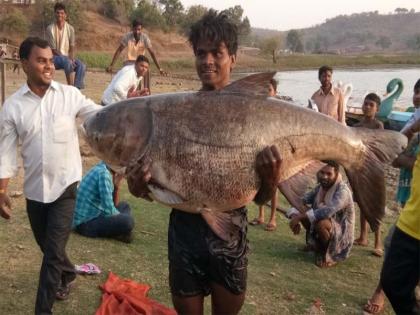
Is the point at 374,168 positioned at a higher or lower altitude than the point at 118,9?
lower

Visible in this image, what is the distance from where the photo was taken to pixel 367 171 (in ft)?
7.95

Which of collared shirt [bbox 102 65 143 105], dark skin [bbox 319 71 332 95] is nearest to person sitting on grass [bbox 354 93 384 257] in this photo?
dark skin [bbox 319 71 332 95]

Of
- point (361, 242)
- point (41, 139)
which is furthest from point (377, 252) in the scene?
point (41, 139)

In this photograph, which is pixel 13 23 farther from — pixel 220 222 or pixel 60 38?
pixel 220 222

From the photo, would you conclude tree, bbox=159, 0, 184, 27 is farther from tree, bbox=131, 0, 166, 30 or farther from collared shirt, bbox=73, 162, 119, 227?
collared shirt, bbox=73, 162, 119, 227

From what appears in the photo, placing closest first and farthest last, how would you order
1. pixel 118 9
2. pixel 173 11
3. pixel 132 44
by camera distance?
pixel 132 44 → pixel 118 9 → pixel 173 11

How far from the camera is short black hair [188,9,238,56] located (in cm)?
251

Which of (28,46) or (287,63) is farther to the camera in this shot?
(287,63)

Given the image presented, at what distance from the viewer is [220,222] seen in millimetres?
2480

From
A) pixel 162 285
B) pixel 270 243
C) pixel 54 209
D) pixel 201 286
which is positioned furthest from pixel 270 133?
pixel 270 243

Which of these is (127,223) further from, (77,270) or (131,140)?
(131,140)

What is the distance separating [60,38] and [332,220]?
612 cm

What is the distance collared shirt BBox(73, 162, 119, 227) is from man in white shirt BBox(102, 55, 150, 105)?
1.75 meters

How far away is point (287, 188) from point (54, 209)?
2.15 m
